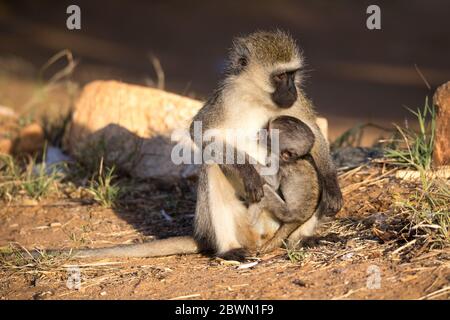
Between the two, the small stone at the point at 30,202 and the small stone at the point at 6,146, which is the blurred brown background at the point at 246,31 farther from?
the small stone at the point at 30,202

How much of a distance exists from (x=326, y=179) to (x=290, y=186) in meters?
0.28

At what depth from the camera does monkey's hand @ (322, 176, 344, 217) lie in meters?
5.18

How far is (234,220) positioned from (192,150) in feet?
5.87

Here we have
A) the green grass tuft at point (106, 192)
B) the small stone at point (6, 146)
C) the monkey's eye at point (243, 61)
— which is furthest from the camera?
the small stone at point (6, 146)

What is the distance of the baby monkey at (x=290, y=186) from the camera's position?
511 cm

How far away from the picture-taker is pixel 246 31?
1455cm

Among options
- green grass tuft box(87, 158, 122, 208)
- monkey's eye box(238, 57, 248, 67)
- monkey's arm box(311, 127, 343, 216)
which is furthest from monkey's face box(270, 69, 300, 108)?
green grass tuft box(87, 158, 122, 208)

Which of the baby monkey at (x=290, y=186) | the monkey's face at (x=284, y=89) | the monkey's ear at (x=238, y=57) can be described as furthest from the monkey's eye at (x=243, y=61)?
the baby monkey at (x=290, y=186)

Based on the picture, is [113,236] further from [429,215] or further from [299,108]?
[429,215]

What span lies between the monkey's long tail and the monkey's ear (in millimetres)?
1244

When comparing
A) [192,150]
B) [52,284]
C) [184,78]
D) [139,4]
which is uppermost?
[139,4]

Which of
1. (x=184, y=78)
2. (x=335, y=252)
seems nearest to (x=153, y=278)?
(x=335, y=252)

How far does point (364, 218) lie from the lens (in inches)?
210

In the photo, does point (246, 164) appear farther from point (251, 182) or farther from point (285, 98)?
point (285, 98)
